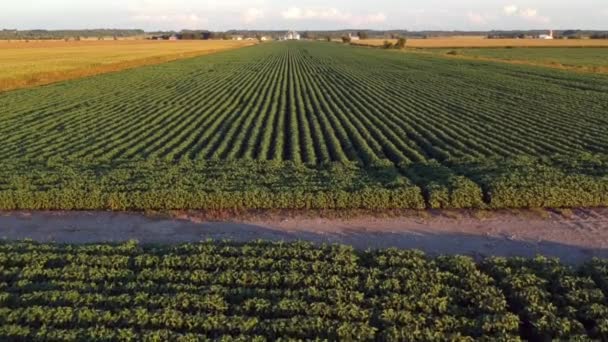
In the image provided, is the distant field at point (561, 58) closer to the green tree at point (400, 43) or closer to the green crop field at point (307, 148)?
the green crop field at point (307, 148)

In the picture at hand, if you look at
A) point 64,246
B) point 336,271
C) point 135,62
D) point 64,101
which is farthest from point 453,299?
point 135,62

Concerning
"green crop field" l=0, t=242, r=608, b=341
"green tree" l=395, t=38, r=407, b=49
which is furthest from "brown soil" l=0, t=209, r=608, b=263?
"green tree" l=395, t=38, r=407, b=49

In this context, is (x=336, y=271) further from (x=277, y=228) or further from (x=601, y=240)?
(x=601, y=240)

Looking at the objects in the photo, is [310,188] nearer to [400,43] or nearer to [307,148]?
[307,148]

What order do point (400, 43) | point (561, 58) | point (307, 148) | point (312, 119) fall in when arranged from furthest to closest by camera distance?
point (400, 43)
point (561, 58)
point (312, 119)
point (307, 148)

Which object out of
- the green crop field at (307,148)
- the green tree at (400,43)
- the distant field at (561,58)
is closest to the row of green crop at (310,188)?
the green crop field at (307,148)

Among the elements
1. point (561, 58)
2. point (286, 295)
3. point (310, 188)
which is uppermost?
point (561, 58)

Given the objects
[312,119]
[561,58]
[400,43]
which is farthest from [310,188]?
[400,43]
